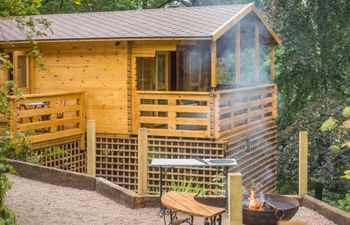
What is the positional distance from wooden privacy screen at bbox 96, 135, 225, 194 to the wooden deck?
250 mm

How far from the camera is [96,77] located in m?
15.6

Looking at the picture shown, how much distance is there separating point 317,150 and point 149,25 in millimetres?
7478

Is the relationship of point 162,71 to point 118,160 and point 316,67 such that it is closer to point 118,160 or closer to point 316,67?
point 118,160

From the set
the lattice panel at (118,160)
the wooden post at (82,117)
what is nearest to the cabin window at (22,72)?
the wooden post at (82,117)

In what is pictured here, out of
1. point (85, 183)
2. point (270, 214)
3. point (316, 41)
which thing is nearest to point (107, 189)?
point (85, 183)

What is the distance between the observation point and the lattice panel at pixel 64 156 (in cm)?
1431

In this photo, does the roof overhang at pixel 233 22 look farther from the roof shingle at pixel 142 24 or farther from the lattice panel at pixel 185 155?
the lattice panel at pixel 185 155

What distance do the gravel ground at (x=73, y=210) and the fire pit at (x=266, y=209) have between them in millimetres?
867

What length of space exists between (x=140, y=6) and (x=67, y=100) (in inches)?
728

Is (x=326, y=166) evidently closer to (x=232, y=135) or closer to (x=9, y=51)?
(x=232, y=135)

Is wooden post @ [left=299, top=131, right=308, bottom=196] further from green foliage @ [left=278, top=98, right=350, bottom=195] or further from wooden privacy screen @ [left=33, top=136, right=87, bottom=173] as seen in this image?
green foliage @ [left=278, top=98, right=350, bottom=195]

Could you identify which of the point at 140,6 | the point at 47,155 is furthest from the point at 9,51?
the point at 140,6

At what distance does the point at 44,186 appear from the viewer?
11.9 meters

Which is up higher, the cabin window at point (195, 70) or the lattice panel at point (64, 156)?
the cabin window at point (195, 70)
